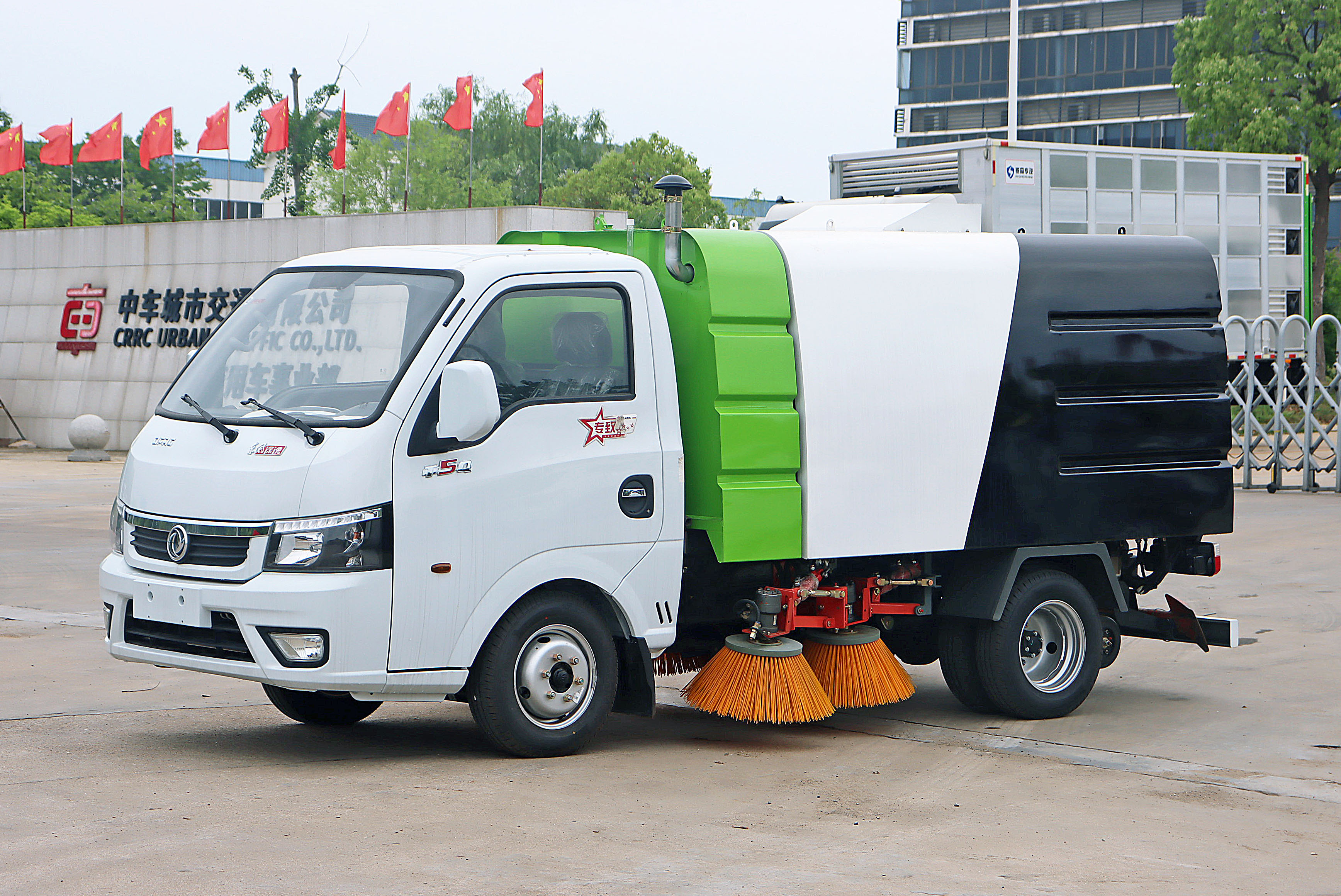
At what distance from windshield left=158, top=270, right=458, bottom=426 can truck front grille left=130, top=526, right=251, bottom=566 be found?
54 centimetres

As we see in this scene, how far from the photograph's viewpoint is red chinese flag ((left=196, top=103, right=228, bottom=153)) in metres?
36.9

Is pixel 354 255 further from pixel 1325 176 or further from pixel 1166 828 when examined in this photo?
pixel 1325 176

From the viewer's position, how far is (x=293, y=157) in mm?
74312

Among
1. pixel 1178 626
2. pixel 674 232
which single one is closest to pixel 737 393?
pixel 674 232

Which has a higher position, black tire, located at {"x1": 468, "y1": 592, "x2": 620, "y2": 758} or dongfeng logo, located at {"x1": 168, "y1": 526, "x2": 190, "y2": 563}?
dongfeng logo, located at {"x1": 168, "y1": 526, "x2": 190, "y2": 563}

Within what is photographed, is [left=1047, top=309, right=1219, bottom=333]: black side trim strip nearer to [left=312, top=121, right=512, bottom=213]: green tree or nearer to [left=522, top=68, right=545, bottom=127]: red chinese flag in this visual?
[left=522, top=68, right=545, bottom=127]: red chinese flag

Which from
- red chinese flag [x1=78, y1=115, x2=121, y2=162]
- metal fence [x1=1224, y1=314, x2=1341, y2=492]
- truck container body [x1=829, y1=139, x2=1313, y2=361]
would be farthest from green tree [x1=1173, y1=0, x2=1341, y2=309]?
red chinese flag [x1=78, y1=115, x2=121, y2=162]

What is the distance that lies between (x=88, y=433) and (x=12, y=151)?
39.9 ft

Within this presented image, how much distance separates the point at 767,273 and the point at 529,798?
2.74 metres

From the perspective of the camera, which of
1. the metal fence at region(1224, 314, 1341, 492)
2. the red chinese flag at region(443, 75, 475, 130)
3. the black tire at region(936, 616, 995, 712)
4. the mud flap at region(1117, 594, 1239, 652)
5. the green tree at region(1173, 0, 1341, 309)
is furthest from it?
the green tree at region(1173, 0, 1341, 309)

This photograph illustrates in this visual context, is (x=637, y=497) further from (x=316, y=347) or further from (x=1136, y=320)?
(x=1136, y=320)

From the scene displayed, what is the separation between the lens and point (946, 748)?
7863 mm

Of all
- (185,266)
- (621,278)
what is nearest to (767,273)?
(621,278)

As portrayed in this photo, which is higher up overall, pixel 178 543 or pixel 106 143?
pixel 106 143
